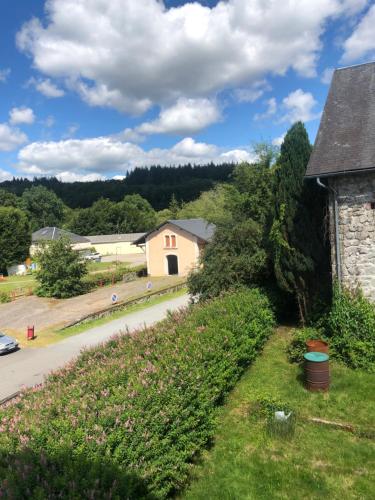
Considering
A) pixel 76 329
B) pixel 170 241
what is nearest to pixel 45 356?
pixel 76 329

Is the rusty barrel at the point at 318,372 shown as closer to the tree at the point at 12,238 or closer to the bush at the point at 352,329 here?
the bush at the point at 352,329

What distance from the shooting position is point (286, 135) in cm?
1198

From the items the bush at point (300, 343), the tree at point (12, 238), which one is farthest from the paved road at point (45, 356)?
the tree at point (12, 238)

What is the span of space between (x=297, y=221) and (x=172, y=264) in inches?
1121

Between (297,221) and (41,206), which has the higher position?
(41,206)

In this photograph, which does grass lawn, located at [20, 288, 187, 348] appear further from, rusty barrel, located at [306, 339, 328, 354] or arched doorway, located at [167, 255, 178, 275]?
rusty barrel, located at [306, 339, 328, 354]

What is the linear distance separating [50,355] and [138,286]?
16039 mm

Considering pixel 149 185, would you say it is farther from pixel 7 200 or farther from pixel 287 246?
pixel 287 246

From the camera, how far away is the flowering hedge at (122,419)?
3727 millimetres

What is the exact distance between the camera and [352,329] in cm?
979

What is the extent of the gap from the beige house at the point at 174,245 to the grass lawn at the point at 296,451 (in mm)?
27722

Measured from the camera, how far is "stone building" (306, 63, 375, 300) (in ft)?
31.8

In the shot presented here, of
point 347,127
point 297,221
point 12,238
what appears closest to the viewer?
point 347,127

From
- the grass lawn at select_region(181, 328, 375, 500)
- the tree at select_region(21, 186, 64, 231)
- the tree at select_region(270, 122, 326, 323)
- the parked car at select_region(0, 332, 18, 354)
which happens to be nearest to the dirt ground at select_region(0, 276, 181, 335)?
the parked car at select_region(0, 332, 18, 354)
